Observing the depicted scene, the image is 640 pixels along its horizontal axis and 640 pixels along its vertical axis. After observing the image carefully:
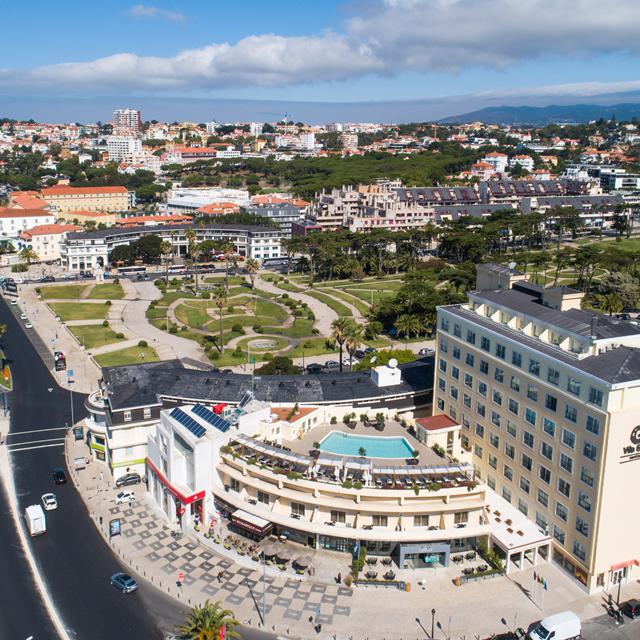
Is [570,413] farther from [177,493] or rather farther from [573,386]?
[177,493]

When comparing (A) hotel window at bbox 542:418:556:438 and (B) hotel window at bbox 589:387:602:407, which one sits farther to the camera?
Answer: (A) hotel window at bbox 542:418:556:438

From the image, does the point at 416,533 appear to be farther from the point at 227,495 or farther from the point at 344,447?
the point at 227,495

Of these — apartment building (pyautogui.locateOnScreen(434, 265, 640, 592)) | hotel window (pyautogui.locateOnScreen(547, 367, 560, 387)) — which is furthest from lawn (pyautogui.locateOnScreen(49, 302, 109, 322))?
hotel window (pyautogui.locateOnScreen(547, 367, 560, 387))

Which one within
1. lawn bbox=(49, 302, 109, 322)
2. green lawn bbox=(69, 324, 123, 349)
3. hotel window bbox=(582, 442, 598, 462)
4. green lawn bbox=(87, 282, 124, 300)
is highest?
hotel window bbox=(582, 442, 598, 462)

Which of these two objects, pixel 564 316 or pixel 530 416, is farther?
pixel 564 316

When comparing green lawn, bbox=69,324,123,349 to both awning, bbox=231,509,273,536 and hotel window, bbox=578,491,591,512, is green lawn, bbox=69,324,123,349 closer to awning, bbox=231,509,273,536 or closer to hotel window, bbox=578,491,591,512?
awning, bbox=231,509,273,536

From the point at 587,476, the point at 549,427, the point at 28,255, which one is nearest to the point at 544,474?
the point at 549,427

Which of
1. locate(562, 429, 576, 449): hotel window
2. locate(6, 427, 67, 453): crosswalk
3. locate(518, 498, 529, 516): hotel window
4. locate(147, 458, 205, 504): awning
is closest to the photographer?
locate(562, 429, 576, 449): hotel window
